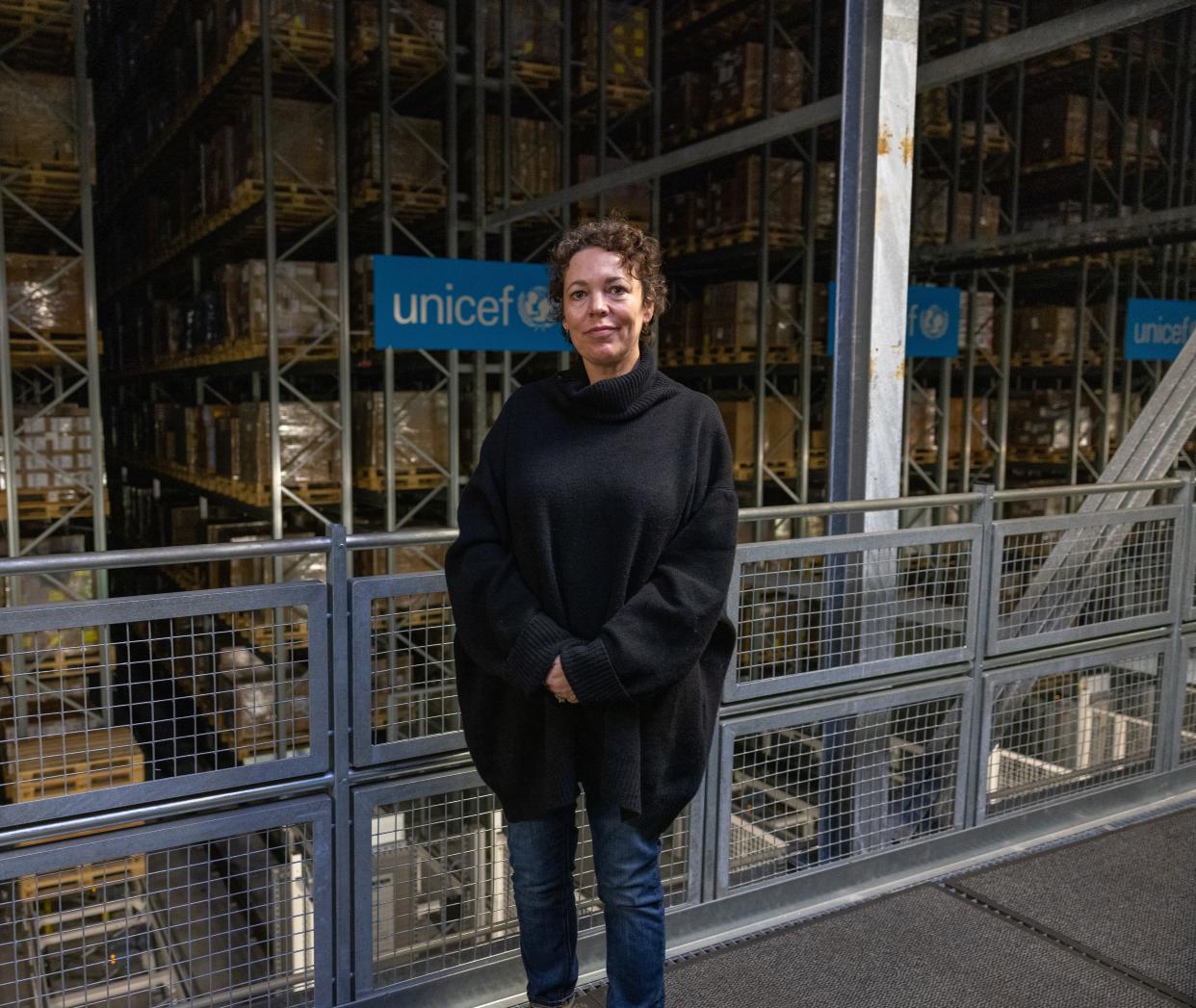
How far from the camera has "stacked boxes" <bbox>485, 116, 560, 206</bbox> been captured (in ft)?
28.7

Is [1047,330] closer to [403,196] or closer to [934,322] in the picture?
[934,322]

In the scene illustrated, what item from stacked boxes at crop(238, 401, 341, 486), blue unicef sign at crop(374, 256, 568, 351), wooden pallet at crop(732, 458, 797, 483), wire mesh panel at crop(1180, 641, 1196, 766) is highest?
blue unicef sign at crop(374, 256, 568, 351)

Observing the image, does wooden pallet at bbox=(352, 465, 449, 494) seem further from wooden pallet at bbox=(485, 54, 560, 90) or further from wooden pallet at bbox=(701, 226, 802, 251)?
wooden pallet at bbox=(701, 226, 802, 251)

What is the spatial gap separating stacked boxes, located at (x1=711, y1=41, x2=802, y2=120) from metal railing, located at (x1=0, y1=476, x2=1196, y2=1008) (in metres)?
6.11

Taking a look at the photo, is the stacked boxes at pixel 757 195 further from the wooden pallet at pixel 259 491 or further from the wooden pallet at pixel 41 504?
the wooden pallet at pixel 41 504

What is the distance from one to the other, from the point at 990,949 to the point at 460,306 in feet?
17.8

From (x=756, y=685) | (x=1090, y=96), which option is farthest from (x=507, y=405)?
(x=1090, y=96)

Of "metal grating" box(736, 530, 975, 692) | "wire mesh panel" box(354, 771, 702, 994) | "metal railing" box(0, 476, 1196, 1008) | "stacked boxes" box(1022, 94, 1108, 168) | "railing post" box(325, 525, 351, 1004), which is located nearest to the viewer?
"metal railing" box(0, 476, 1196, 1008)

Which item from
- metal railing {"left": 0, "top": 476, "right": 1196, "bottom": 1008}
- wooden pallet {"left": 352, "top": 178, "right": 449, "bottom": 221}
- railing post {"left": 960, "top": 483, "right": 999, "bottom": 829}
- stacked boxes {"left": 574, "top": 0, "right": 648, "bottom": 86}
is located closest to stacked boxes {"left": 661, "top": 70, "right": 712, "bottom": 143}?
stacked boxes {"left": 574, "top": 0, "right": 648, "bottom": 86}

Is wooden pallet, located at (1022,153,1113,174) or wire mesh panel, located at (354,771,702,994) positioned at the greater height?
wooden pallet, located at (1022,153,1113,174)

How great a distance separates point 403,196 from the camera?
8.34 m

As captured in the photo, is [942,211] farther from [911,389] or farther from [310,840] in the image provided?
[310,840]

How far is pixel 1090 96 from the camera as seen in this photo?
11109mm

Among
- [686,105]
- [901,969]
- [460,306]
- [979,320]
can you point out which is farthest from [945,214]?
[901,969]
